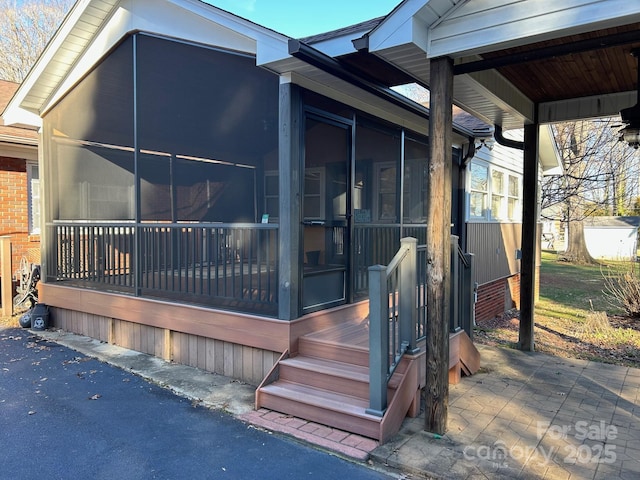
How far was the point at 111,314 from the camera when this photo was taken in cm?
604

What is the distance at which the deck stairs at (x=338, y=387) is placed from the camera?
3.49 meters

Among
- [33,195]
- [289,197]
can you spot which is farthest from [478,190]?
[33,195]

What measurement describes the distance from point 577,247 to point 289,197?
70.7 ft

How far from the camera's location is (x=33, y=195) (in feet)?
29.0

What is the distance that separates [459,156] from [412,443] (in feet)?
19.8

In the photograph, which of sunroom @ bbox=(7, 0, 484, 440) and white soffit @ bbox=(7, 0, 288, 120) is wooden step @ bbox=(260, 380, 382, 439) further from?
white soffit @ bbox=(7, 0, 288, 120)

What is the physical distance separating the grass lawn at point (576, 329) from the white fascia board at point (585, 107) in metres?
3.17

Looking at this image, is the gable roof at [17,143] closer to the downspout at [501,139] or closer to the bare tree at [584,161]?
the downspout at [501,139]

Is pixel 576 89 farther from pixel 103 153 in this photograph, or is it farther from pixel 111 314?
pixel 103 153

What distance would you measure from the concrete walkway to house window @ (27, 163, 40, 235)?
4.97m

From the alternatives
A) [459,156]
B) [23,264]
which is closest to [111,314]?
[23,264]

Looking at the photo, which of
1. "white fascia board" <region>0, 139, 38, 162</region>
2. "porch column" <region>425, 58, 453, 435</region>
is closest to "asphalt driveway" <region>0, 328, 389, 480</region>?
"porch column" <region>425, 58, 453, 435</region>

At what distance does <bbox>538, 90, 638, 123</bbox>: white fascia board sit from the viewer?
5.67 m

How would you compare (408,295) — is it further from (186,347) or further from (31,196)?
(31,196)
